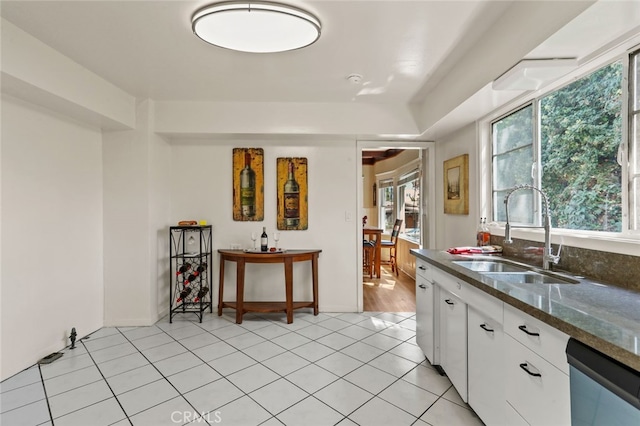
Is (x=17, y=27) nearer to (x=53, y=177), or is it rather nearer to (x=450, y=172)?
(x=53, y=177)

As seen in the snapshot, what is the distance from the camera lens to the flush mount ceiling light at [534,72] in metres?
1.80

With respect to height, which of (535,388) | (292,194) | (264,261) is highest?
(292,194)

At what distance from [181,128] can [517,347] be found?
11.3 feet

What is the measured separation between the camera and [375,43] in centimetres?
222

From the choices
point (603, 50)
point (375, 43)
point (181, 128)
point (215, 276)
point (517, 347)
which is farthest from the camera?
point (215, 276)

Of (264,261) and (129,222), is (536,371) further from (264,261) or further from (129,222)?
(129,222)

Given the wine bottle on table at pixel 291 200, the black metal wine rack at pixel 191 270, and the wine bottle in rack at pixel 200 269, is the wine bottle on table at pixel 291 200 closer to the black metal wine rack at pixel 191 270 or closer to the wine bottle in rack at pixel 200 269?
the black metal wine rack at pixel 191 270

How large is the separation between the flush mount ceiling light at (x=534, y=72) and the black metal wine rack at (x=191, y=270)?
3.04 m

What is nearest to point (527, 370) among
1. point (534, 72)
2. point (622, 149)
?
point (622, 149)

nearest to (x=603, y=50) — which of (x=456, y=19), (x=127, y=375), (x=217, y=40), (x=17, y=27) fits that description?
(x=456, y=19)

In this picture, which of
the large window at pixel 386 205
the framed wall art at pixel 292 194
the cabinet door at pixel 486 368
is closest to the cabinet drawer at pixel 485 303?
the cabinet door at pixel 486 368

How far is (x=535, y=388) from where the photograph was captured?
50.0 inches

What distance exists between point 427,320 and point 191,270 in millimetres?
2663

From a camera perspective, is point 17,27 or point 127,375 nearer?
point 17,27
